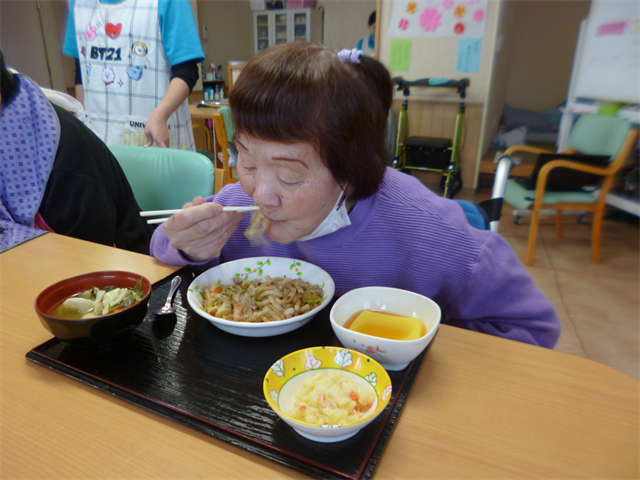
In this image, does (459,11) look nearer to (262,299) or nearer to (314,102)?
(314,102)

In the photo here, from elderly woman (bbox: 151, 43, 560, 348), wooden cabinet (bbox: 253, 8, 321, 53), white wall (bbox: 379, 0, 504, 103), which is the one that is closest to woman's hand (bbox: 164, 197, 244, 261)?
elderly woman (bbox: 151, 43, 560, 348)

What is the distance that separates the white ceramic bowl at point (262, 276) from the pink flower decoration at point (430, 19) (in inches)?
162

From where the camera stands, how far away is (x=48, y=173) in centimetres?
141

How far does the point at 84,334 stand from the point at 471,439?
2.25 ft

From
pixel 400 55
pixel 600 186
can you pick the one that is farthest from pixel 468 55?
pixel 600 186

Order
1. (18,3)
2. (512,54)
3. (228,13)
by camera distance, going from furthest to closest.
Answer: (228,13) → (512,54) → (18,3)

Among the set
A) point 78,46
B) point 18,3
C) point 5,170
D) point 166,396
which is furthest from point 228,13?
Answer: point 166,396

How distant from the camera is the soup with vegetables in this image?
0.83 meters

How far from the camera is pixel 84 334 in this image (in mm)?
743

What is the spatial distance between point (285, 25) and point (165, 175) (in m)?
6.47

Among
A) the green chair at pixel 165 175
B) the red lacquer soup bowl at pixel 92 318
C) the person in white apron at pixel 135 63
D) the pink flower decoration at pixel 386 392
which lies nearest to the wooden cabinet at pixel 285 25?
the person in white apron at pixel 135 63

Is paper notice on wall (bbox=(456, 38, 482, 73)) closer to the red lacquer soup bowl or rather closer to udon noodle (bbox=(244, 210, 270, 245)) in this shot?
udon noodle (bbox=(244, 210, 270, 245))

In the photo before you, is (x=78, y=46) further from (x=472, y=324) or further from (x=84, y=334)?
(x=472, y=324)

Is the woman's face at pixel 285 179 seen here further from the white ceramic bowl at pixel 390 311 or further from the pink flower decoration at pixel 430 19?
the pink flower decoration at pixel 430 19
